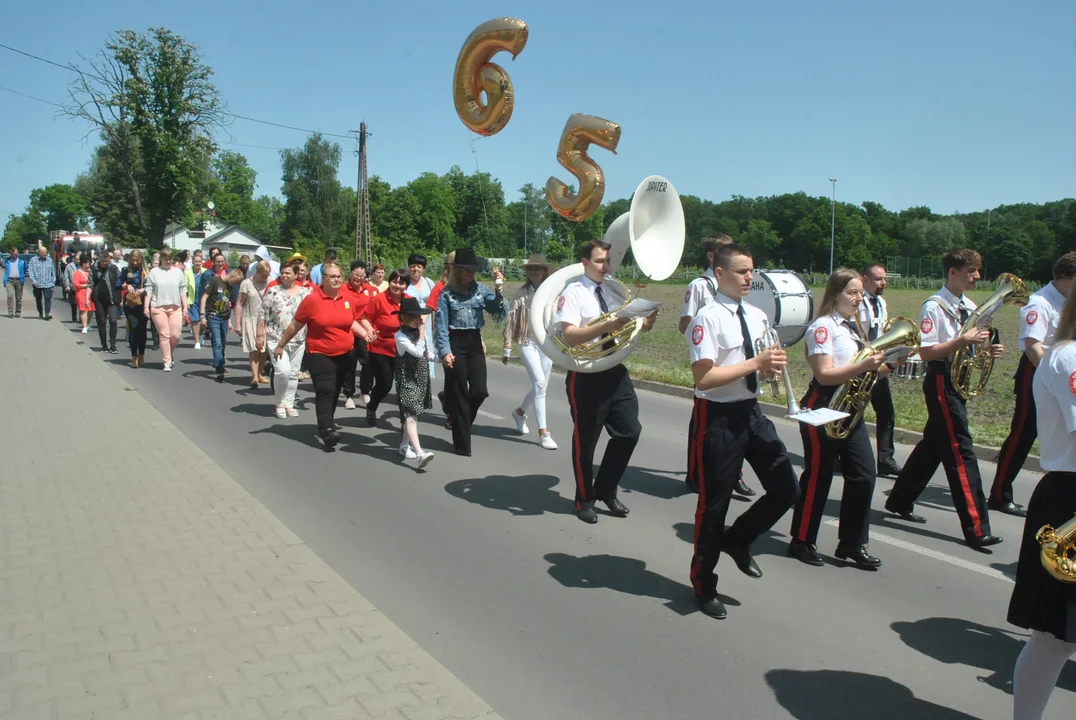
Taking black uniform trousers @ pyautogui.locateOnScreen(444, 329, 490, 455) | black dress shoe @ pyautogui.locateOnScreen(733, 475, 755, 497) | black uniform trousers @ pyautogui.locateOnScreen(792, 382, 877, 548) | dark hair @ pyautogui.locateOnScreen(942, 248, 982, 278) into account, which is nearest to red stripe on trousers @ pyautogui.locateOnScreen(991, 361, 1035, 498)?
dark hair @ pyautogui.locateOnScreen(942, 248, 982, 278)

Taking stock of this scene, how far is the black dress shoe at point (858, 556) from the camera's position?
525 centimetres

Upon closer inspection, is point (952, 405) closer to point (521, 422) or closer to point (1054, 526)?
point (1054, 526)

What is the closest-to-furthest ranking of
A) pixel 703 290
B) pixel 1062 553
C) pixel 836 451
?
pixel 1062 553, pixel 836 451, pixel 703 290

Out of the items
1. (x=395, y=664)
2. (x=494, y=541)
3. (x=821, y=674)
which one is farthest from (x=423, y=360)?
(x=821, y=674)

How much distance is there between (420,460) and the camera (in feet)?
25.1

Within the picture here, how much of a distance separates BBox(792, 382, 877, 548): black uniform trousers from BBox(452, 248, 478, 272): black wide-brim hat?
355 cm

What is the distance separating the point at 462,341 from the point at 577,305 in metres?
2.44

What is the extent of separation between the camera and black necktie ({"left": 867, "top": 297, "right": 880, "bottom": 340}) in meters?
7.47

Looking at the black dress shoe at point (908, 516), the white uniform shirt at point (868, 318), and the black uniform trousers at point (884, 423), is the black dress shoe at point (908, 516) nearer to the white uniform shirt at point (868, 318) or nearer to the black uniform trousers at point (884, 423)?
the black uniform trousers at point (884, 423)

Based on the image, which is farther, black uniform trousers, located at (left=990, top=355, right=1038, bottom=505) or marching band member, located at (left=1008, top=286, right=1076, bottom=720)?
black uniform trousers, located at (left=990, top=355, right=1038, bottom=505)

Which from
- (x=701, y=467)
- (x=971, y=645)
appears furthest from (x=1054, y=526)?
(x=701, y=467)

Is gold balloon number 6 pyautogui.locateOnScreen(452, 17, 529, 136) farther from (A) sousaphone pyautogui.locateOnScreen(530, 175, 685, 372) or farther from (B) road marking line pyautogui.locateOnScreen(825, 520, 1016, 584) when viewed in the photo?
(B) road marking line pyautogui.locateOnScreen(825, 520, 1016, 584)

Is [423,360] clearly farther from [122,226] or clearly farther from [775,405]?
[122,226]

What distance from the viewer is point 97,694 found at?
11.6ft
